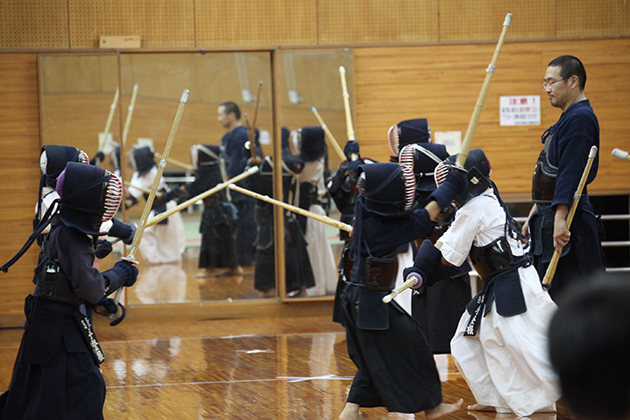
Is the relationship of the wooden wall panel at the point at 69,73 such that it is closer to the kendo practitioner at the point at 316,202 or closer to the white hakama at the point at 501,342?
the kendo practitioner at the point at 316,202

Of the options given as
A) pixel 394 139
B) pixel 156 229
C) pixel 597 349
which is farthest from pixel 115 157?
pixel 597 349

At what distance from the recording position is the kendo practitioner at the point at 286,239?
6500mm

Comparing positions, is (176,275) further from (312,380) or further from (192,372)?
(312,380)

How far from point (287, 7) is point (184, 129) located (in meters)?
2.63

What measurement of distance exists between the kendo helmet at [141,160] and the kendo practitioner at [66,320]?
14.9ft

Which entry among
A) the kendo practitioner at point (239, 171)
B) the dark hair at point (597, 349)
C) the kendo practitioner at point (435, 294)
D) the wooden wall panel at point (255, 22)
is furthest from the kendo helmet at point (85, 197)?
the kendo practitioner at point (239, 171)

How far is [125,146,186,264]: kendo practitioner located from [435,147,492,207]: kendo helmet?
4516mm

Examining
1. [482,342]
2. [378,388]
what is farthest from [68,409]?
[482,342]

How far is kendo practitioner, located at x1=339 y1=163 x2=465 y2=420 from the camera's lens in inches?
128

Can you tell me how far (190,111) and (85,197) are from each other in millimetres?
5229

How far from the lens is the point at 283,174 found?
6.53 meters

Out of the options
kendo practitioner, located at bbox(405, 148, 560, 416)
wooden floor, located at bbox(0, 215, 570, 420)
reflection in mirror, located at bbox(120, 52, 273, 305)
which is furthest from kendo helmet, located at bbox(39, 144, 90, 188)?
reflection in mirror, located at bbox(120, 52, 273, 305)

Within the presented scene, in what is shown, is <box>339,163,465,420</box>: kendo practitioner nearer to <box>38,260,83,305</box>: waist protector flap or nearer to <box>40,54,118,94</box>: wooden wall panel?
<box>38,260,83,305</box>: waist protector flap

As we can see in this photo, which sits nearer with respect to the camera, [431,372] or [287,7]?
[431,372]
